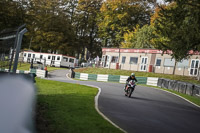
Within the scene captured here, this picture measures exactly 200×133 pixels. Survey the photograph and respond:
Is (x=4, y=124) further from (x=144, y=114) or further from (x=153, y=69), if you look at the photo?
(x=153, y=69)

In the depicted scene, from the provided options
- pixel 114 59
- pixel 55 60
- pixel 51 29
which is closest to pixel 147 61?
pixel 114 59

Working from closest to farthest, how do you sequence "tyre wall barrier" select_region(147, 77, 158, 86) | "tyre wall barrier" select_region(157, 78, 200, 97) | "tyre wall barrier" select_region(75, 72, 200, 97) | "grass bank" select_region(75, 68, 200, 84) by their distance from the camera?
"tyre wall barrier" select_region(157, 78, 200, 97) < "tyre wall barrier" select_region(75, 72, 200, 97) < "tyre wall barrier" select_region(147, 77, 158, 86) < "grass bank" select_region(75, 68, 200, 84)

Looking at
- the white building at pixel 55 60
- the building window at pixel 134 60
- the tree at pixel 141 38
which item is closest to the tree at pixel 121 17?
the tree at pixel 141 38

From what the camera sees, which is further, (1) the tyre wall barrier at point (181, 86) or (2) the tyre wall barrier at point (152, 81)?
(2) the tyre wall barrier at point (152, 81)

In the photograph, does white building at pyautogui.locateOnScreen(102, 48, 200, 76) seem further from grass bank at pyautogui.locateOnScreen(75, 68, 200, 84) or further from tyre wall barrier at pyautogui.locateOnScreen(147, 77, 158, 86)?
tyre wall barrier at pyautogui.locateOnScreen(147, 77, 158, 86)

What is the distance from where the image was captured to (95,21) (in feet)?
208

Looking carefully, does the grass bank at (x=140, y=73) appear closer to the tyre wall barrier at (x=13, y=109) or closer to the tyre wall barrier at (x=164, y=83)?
the tyre wall barrier at (x=164, y=83)

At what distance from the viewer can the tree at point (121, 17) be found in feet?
177

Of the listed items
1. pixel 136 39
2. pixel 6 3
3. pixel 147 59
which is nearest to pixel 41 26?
pixel 136 39

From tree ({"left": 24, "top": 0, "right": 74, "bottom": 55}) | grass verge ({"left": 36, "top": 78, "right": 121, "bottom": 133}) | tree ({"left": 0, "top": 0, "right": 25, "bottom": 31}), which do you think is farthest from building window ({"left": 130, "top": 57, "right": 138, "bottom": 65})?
grass verge ({"left": 36, "top": 78, "right": 121, "bottom": 133})

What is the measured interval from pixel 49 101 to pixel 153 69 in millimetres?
27744

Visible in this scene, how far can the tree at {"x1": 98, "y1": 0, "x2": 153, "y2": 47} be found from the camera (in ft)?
177

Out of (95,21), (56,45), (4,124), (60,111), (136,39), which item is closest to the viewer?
(4,124)

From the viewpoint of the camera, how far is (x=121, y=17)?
5328 cm
